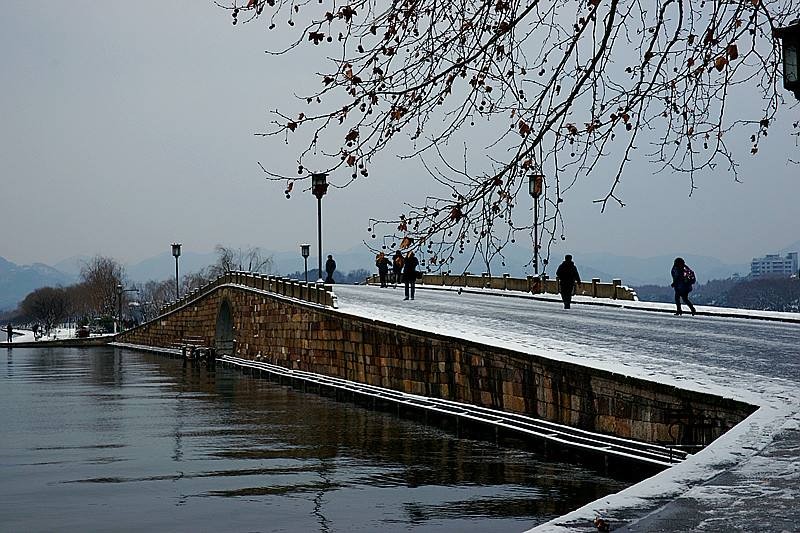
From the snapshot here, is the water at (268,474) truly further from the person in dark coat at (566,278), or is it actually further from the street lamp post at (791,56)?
the person in dark coat at (566,278)

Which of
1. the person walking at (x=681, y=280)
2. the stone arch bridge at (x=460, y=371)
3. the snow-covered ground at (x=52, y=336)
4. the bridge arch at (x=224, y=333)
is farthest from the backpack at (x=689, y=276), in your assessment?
the snow-covered ground at (x=52, y=336)

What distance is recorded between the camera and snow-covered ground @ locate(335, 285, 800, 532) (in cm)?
717

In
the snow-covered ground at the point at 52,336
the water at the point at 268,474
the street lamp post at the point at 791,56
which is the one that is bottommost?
the snow-covered ground at the point at 52,336

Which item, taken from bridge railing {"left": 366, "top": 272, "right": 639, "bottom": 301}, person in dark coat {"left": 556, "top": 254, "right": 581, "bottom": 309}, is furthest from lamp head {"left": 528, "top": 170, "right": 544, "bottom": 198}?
person in dark coat {"left": 556, "top": 254, "right": 581, "bottom": 309}

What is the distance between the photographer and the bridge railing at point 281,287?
36219 mm

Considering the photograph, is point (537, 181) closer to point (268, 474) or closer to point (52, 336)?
point (268, 474)

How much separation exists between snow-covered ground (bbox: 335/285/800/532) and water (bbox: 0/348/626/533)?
2.13 metres

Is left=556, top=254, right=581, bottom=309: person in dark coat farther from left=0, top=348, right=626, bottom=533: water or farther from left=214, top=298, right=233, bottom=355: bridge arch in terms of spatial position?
left=214, top=298, right=233, bottom=355: bridge arch

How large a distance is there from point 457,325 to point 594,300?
43.2 ft

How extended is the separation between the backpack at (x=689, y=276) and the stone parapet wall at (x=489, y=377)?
27.1ft

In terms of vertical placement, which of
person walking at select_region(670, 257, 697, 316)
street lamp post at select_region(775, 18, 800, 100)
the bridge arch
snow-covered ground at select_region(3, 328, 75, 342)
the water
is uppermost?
street lamp post at select_region(775, 18, 800, 100)

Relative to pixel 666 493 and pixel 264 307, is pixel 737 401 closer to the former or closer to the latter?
pixel 666 493

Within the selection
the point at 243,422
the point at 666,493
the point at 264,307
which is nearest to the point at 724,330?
the point at 243,422

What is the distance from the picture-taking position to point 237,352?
55.0 meters
